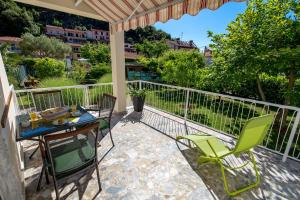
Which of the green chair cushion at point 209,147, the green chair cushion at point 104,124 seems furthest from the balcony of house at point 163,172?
the green chair cushion at point 104,124

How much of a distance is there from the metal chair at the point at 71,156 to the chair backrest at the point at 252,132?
79.4 inches

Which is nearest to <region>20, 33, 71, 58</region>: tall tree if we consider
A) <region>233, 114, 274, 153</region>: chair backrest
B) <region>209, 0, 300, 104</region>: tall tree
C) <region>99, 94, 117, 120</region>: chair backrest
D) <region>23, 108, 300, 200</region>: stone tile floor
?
<region>23, 108, 300, 200</region>: stone tile floor

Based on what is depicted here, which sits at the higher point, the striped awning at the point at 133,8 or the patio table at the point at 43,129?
the striped awning at the point at 133,8

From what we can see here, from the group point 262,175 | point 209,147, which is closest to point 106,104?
point 209,147

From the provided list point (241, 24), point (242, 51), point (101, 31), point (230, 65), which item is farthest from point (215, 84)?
point (101, 31)

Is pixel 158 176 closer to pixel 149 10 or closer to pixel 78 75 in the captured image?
pixel 149 10

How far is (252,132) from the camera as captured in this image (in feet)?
7.65

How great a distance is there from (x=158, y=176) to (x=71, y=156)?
4.58ft

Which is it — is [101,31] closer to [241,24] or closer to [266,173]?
[241,24]

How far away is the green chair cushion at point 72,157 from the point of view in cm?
191

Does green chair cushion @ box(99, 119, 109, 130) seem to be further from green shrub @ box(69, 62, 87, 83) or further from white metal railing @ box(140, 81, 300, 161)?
green shrub @ box(69, 62, 87, 83)

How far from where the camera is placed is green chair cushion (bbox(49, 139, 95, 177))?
191 cm

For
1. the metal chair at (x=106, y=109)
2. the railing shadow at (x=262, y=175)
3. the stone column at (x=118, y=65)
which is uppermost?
the stone column at (x=118, y=65)

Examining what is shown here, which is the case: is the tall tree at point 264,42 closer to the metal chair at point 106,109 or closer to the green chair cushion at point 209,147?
the green chair cushion at point 209,147
